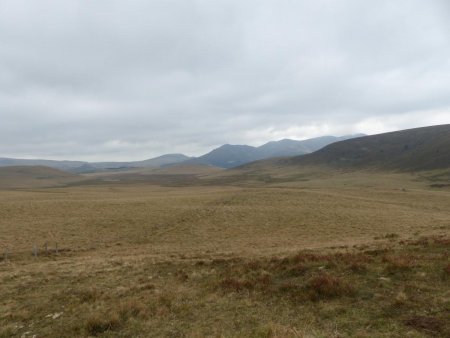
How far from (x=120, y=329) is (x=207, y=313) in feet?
8.45

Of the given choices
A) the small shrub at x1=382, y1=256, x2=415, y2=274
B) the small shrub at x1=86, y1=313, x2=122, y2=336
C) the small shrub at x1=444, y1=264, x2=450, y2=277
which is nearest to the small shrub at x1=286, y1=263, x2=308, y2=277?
the small shrub at x1=382, y1=256, x2=415, y2=274

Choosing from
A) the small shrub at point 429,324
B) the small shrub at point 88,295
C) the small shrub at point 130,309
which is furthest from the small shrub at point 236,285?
the small shrub at point 429,324

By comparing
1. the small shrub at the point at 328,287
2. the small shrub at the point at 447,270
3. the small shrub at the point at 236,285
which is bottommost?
the small shrub at the point at 236,285

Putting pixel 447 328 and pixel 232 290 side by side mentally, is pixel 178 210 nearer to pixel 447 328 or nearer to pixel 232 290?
pixel 232 290

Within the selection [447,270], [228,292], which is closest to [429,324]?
[447,270]

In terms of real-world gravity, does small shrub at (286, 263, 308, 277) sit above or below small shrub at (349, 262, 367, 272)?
below

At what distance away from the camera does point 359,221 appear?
39500 millimetres

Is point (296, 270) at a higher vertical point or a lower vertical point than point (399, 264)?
lower

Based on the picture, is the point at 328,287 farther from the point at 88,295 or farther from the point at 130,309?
the point at 88,295

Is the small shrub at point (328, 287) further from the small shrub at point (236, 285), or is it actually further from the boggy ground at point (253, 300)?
the small shrub at point (236, 285)

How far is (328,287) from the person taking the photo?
37.0ft

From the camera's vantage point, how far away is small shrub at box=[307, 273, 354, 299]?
10.9 m

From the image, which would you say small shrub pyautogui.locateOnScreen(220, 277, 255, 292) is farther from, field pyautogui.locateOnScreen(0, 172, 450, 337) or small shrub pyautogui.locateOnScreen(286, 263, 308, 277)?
small shrub pyautogui.locateOnScreen(286, 263, 308, 277)

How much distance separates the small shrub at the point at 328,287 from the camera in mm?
10883
